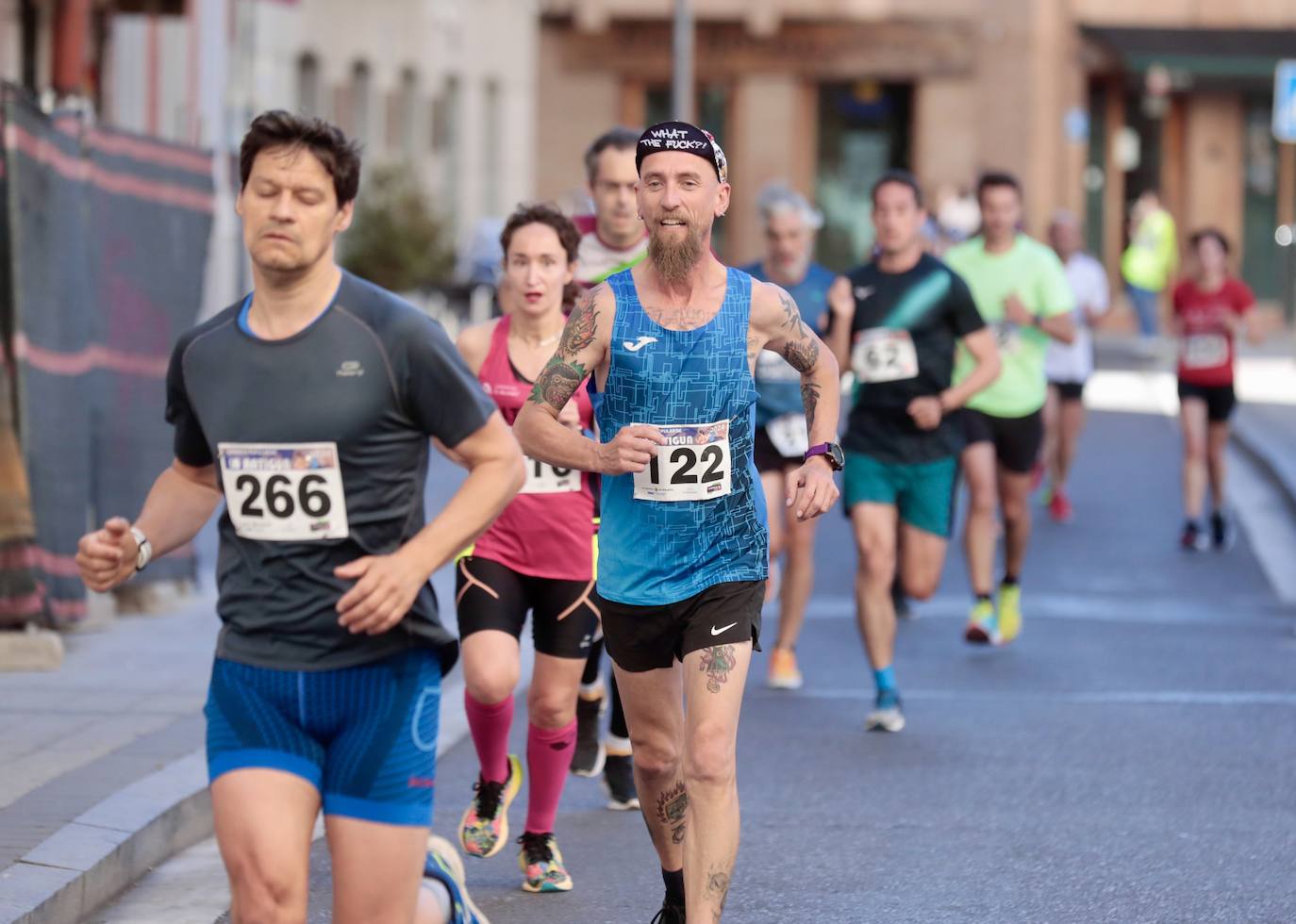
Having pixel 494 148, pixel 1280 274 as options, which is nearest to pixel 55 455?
pixel 494 148

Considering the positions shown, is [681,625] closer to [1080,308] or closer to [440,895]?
[440,895]

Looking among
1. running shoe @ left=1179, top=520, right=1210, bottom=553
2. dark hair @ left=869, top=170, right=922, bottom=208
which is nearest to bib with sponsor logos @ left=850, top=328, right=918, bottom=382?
dark hair @ left=869, top=170, right=922, bottom=208

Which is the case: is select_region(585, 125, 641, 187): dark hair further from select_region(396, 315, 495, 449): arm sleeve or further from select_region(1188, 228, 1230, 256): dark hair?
select_region(1188, 228, 1230, 256): dark hair

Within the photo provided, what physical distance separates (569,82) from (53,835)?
39633mm

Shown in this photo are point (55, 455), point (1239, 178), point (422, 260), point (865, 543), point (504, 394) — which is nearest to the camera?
point (504, 394)

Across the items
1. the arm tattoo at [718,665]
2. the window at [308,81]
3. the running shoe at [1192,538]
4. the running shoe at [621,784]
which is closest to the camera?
the arm tattoo at [718,665]

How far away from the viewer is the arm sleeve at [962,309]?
967 centimetres

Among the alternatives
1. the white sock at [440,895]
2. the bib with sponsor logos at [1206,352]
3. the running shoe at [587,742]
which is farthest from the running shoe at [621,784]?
the bib with sponsor logos at [1206,352]

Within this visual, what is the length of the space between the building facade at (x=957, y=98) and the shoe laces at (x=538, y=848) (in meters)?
34.7

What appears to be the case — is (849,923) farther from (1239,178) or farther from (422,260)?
(1239,178)

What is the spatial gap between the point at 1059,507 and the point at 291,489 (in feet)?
40.9

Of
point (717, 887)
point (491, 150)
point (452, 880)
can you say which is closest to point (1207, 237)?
point (717, 887)

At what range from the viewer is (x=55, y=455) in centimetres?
1020

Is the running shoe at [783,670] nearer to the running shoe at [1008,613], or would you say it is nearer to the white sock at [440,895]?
the running shoe at [1008,613]
